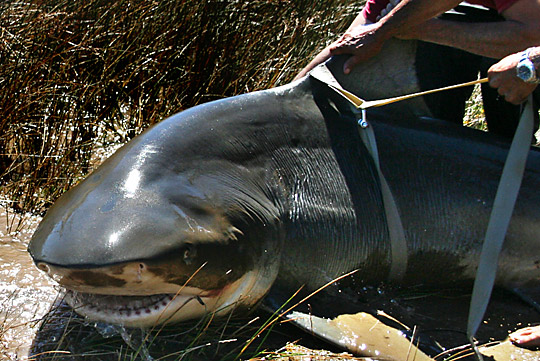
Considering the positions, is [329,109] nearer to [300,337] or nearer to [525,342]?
[300,337]

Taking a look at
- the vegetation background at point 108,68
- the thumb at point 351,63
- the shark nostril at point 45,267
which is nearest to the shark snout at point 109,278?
the shark nostril at point 45,267

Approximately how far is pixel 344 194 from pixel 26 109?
91.2 inches

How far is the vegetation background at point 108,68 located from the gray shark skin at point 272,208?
1.50 meters

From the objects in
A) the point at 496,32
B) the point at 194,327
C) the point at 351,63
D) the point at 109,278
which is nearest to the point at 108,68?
the point at 351,63

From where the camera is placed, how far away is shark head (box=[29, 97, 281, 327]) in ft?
7.91

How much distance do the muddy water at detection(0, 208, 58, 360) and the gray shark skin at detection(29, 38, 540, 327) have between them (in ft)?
1.00

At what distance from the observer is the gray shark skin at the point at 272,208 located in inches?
97.8

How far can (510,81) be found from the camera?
125 inches

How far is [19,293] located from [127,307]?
717mm

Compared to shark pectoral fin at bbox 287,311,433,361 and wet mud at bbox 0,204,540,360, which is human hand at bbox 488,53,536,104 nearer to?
wet mud at bbox 0,204,540,360

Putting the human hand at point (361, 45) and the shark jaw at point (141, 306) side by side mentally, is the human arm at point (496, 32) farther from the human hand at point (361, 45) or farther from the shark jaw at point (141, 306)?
the shark jaw at point (141, 306)

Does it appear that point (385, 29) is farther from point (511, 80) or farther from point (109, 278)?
point (109, 278)

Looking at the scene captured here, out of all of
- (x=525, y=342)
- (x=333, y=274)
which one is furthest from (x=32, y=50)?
(x=525, y=342)

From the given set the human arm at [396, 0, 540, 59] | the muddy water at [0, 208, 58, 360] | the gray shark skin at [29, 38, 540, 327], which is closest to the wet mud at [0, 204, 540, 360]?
the muddy water at [0, 208, 58, 360]
